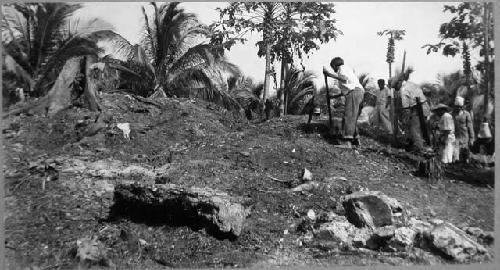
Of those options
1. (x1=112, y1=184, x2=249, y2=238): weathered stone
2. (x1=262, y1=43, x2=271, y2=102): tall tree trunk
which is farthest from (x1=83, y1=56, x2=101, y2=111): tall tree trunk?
(x1=262, y1=43, x2=271, y2=102): tall tree trunk

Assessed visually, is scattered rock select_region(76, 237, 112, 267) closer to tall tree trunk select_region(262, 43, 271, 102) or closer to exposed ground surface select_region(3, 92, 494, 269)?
exposed ground surface select_region(3, 92, 494, 269)

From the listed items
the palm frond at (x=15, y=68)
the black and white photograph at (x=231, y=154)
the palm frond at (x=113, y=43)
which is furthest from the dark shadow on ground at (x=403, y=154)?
the palm frond at (x=15, y=68)

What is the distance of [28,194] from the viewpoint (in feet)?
15.4

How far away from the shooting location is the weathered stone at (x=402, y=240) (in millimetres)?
4504

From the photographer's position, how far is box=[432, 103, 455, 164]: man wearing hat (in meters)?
5.63

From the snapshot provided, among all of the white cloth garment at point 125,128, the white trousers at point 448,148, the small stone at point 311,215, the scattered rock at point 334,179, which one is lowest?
the small stone at point 311,215

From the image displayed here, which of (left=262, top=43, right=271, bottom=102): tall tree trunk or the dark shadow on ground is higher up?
(left=262, top=43, right=271, bottom=102): tall tree trunk

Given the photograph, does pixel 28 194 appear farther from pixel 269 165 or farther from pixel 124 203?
pixel 269 165

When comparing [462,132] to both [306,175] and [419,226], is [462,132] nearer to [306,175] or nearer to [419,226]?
[419,226]

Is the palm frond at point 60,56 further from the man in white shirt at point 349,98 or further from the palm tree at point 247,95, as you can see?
the man in white shirt at point 349,98

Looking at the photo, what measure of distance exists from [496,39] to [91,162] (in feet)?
14.9

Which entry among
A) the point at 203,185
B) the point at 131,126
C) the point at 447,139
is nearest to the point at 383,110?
the point at 447,139

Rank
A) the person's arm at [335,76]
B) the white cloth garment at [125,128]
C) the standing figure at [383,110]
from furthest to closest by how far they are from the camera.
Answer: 1. the standing figure at [383,110]
2. the person's arm at [335,76]
3. the white cloth garment at [125,128]

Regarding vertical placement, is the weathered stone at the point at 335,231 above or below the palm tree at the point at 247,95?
below
